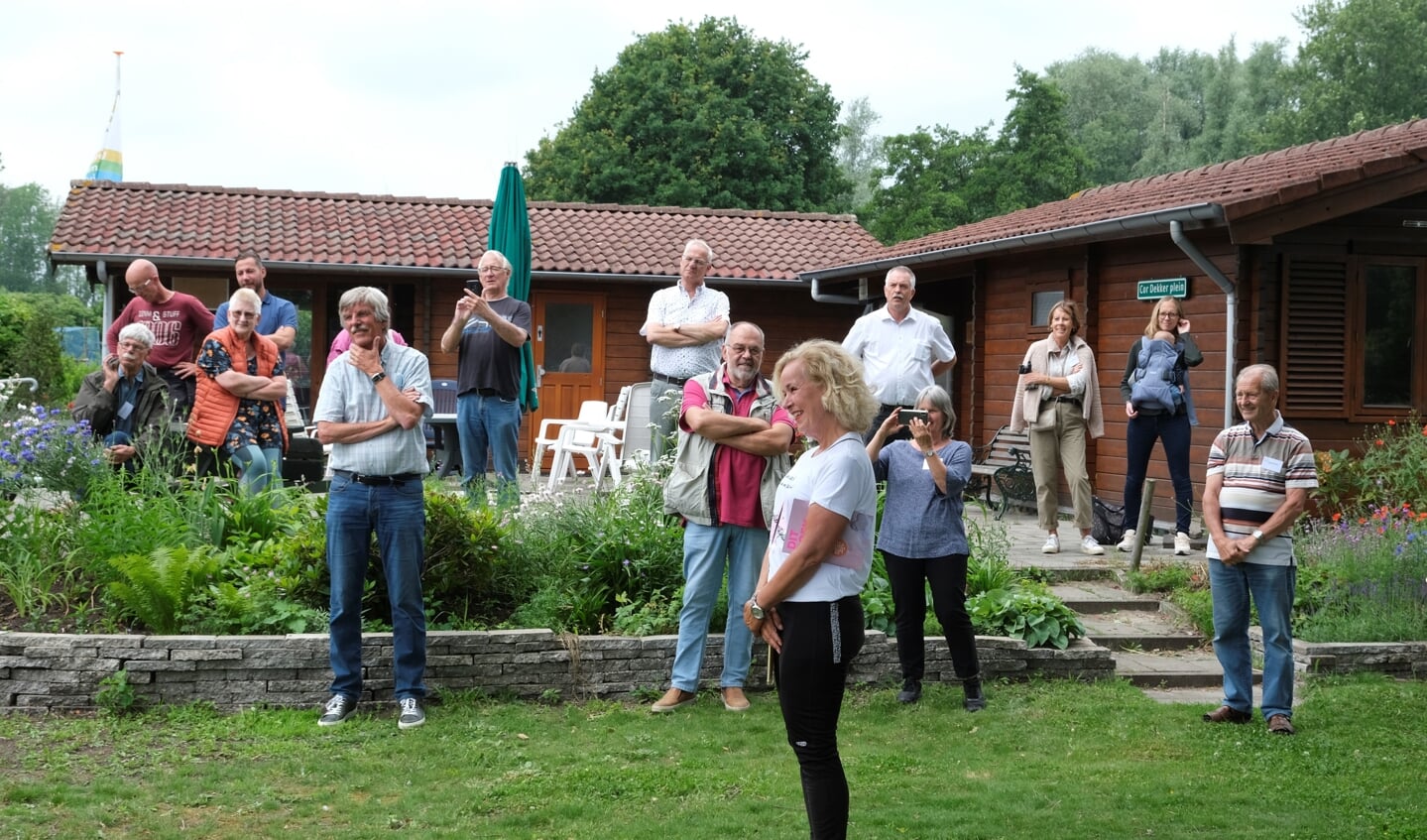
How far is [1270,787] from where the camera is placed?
5.12 m

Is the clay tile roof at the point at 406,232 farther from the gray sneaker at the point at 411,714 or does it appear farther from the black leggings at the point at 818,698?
the black leggings at the point at 818,698

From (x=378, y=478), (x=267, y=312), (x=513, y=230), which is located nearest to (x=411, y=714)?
(x=378, y=478)

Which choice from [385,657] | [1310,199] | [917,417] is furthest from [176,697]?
[1310,199]

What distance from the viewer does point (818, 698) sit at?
13.0 feet

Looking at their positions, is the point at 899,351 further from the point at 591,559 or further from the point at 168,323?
the point at 168,323

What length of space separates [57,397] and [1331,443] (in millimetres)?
20493

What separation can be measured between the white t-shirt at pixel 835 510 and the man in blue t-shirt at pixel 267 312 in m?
5.53

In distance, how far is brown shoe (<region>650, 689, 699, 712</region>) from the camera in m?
6.26

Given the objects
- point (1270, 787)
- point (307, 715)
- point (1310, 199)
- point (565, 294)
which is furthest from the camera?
point (565, 294)

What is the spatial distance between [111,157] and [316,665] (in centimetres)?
2595

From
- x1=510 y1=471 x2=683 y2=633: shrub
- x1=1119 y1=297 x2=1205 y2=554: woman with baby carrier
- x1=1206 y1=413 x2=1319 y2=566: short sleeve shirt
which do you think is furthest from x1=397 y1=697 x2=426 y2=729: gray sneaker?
x1=1119 y1=297 x2=1205 y2=554: woman with baby carrier

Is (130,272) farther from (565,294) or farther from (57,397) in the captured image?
(57,397)

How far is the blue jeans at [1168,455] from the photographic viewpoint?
10.0 meters

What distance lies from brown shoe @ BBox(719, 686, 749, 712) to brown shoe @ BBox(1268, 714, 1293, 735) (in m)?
2.29
